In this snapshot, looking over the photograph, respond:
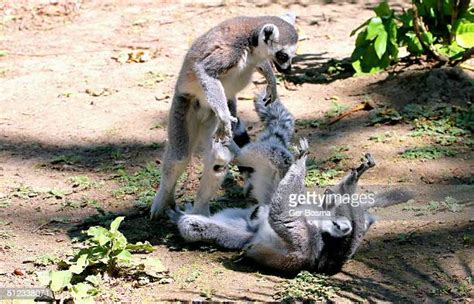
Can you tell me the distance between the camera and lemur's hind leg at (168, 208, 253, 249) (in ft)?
20.2

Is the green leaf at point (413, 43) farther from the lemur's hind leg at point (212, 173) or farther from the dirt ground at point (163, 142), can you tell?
the lemur's hind leg at point (212, 173)

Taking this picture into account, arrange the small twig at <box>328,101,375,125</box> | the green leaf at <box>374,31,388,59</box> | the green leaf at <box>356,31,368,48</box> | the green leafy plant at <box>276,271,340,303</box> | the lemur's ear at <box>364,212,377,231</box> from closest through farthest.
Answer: the green leafy plant at <box>276,271,340,303</box> → the lemur's ear at <box>364,212,377,231</box> → the small twig at <box>328,101,375,125</box> → the green leaf at <box>374,31,388,59</box> → the green leaf at <box>356,31,368,48</box>

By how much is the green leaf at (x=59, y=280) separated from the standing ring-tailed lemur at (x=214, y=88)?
1.51 meters

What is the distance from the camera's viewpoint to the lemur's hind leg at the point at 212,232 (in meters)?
6.15

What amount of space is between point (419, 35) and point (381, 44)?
1.48ft

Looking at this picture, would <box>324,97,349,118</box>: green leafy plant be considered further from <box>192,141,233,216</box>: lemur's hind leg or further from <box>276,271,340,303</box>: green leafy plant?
<box>276,271,340,303</box>: green leafy plant

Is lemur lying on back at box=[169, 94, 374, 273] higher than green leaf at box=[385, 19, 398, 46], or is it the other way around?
green leaf at box=[385, 19, 398, 46]

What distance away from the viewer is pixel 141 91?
9641mm

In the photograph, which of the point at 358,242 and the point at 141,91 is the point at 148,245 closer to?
the point at 358,242

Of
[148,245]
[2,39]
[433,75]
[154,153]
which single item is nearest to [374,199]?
[148,245]

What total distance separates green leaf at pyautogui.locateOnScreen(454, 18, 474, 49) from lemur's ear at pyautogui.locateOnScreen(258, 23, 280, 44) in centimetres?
394

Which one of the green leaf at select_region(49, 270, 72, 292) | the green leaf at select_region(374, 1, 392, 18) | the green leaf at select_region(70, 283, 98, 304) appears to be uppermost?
the green leaf at select_region(374, 1, 392, 18)

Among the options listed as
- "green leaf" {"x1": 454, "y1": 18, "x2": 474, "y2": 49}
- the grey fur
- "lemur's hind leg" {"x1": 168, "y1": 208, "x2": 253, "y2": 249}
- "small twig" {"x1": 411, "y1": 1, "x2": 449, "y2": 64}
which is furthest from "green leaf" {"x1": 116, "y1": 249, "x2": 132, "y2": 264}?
"green leaf" {"x1": 454, "y1": 18, "x2": 474, "y2": 49}

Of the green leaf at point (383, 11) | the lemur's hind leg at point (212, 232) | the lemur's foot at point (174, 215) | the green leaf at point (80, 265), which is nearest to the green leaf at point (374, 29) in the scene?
the green leaf at point (383, 11)
